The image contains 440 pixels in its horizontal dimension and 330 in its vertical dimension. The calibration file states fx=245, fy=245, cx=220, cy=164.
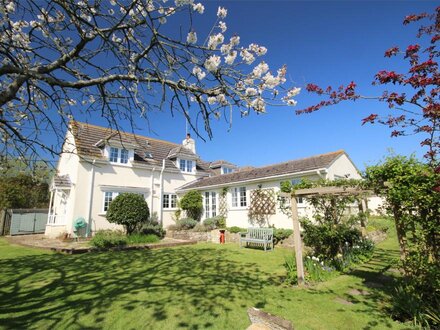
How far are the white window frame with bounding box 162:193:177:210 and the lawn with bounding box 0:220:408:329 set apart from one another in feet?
37.5

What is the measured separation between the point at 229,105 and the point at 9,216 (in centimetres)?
2472

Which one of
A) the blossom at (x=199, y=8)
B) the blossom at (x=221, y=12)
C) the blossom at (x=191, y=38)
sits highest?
the blossom at (x=199, y=8)

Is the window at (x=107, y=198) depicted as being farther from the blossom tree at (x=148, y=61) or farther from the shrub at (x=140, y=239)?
the blossom tree at (x=148, y=61)

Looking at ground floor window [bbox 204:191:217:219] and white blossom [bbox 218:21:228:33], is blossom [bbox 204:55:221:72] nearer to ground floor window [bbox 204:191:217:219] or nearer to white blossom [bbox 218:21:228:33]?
white blossom [bbox 218:21:228:33]

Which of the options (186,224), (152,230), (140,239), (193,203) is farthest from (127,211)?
(193,203)

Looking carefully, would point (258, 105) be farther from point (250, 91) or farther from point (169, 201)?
point (169, 201)

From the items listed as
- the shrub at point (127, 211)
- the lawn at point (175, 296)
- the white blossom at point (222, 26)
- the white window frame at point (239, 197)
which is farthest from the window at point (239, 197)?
the white blossom at point (222, 26)

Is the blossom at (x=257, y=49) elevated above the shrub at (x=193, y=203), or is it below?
above

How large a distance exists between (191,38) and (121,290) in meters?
5.86

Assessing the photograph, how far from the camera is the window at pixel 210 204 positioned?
18.7 m

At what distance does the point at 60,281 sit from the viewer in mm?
6770

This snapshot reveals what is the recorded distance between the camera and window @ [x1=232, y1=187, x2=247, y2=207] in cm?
1691

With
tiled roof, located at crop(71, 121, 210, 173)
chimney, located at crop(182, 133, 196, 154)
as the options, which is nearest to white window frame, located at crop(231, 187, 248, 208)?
tiled roof, located at crop(71, 121, 210, 173)

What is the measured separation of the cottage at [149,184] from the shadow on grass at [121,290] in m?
6.78
